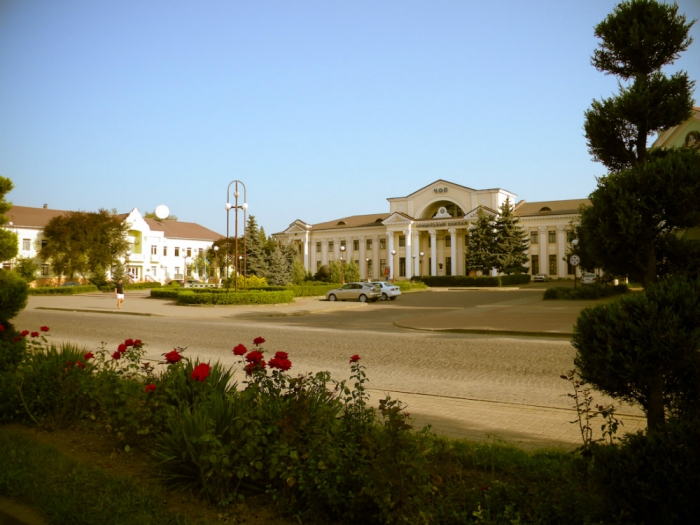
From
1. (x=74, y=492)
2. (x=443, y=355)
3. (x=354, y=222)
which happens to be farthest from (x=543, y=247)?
(x=74, y=492)

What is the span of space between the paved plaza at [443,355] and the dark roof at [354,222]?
63986 millimetres

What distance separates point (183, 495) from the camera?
3918 mm

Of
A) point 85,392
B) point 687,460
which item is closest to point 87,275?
point 85,392

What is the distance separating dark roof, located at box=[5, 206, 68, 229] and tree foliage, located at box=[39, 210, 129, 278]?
4790mm

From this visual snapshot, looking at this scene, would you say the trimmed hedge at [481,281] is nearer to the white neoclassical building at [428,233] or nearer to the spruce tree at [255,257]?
the white neoclassical building at [428,233]

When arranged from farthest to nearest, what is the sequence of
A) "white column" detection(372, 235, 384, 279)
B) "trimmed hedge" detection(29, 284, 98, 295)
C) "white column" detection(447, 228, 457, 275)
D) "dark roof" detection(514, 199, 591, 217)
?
"white column" detection(372, 235, 384, 279)
"white column" detection(447, 228, 457, 275)
"dark roof" detection(514, 199, 591, 217)
"trimmed hedge" detection(29, 284, 98, 295)

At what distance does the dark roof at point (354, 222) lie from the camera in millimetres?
89438

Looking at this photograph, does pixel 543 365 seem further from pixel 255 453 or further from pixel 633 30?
pixel 255 453

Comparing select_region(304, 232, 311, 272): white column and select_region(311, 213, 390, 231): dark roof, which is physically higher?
select_region(311, 213, 390, 231): dark roof

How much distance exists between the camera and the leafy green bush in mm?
58438

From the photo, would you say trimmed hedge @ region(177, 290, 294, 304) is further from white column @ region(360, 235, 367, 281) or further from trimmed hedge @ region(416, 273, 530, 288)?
white column @ region(360, 235, 367, 281)

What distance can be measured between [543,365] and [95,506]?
927 centimetres

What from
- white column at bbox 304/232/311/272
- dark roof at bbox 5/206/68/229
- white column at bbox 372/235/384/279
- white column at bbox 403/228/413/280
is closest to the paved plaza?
dark roof at bbox 5/206/68/229

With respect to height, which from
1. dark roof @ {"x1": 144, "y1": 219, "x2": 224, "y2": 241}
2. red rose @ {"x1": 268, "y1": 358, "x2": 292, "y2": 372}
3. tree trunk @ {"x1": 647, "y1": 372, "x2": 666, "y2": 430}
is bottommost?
tree trunk @ {"x1": 647, "y1": 372, "x2": 666, "y2": 430}
